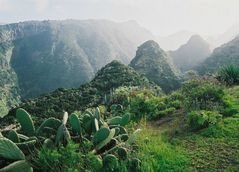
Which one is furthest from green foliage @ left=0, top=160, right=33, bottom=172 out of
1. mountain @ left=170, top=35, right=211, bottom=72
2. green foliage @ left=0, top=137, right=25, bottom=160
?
mountain @ left=170, top=35, right=211, bottom=72

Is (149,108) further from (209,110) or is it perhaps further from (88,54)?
(88,54)

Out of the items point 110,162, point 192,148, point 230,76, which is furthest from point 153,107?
point 110,162

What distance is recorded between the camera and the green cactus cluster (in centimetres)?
605

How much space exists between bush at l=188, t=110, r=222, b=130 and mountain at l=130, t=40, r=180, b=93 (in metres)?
56.7

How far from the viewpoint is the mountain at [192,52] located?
155 meters

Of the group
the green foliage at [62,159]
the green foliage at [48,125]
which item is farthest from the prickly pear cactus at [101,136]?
the green foliage at [62,159]

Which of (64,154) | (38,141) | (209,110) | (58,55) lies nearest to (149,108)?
(209,110)

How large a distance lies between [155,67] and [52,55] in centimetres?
8656

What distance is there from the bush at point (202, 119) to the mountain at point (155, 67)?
5673 centimetres

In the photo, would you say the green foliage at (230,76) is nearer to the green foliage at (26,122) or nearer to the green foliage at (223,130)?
the green foliage at (223,130)

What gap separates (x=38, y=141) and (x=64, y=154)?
1044mm

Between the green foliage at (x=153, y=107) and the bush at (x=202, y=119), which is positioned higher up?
the bush at (x=202, y=119)

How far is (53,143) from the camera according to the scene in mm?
6566

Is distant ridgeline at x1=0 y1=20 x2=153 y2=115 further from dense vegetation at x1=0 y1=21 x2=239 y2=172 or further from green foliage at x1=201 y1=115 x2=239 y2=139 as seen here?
green foliage at x1=201 y1=115 x2=239 y2=139
